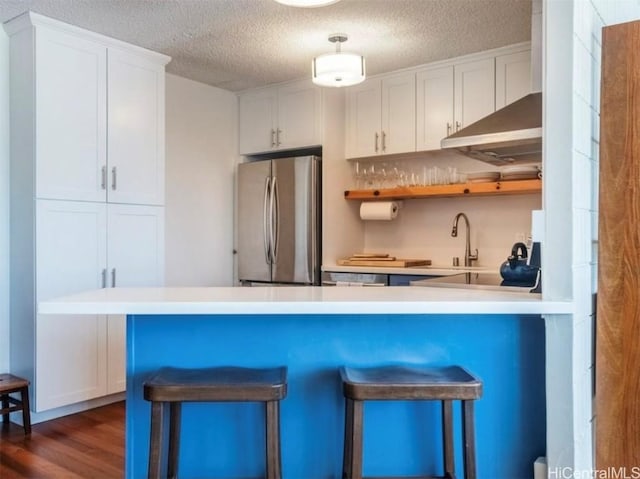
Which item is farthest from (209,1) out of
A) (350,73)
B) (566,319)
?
(566,319)

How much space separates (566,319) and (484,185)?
2.27m

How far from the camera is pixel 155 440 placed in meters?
1.62

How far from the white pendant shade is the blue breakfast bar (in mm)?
1659

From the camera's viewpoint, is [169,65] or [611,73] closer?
[611,73]

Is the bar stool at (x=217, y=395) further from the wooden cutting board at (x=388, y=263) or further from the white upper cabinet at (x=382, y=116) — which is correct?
the white upper cabinet at (x=382, y=116)

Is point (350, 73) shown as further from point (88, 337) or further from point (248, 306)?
point (88, 337)

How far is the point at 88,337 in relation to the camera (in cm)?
343

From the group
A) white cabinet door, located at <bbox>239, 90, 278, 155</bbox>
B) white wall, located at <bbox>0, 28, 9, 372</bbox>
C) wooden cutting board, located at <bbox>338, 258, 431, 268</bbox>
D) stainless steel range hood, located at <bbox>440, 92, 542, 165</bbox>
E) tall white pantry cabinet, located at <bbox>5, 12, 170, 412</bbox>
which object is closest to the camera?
stainless steel range hood, located at <bbox>440, 92, 542, 165</bbox>

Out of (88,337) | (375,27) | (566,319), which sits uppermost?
(375,27)

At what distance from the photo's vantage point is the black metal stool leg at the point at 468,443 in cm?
165

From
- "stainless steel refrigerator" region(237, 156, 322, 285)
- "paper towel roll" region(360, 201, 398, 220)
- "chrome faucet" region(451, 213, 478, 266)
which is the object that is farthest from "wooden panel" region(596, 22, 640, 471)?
"stainless steel refrigerator" region(237, 156, 322, 285)

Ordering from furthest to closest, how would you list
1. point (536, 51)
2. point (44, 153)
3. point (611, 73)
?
point (44, 153), point (536, 51), point (611, 73)

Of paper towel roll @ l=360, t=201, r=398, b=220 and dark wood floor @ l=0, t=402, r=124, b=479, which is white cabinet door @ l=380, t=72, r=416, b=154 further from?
dark wood floor @ l=0, t=402, r=124, b=479

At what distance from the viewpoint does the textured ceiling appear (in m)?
3.05
